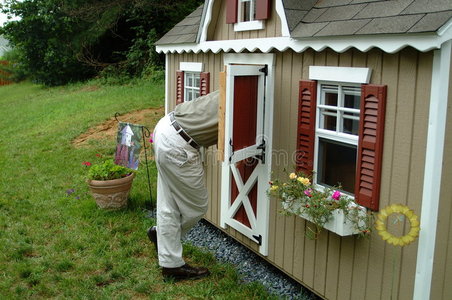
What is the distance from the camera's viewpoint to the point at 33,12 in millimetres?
23672

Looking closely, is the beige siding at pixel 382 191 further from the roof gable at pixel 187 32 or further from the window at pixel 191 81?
the roof gable at pixel 187 32

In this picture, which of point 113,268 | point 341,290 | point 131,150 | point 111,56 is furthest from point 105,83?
point 341,290

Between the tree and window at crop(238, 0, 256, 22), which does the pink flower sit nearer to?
window at crop(238, 0, 256, 22)

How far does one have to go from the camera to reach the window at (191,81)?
6440mm

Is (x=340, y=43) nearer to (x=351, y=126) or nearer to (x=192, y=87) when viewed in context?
(x=351, y=126)

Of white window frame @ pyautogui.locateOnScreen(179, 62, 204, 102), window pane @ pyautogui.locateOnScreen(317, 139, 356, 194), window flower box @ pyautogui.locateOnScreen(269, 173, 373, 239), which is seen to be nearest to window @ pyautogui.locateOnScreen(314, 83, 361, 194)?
window pane @ pyautogui.locateOnScreen(317, 139, 356, 194)

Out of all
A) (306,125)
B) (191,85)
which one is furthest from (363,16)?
(191,85)

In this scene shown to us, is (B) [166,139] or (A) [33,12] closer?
(B) [166,139]

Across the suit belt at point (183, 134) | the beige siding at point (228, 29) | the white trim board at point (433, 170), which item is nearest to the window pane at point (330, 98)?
the beige siding at point (228, 29)

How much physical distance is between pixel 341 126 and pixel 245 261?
2305 mm

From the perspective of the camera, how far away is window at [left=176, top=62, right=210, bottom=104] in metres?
6.44

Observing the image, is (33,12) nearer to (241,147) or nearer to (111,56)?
(111,56)

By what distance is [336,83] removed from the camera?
4168mm

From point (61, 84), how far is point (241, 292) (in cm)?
2176
